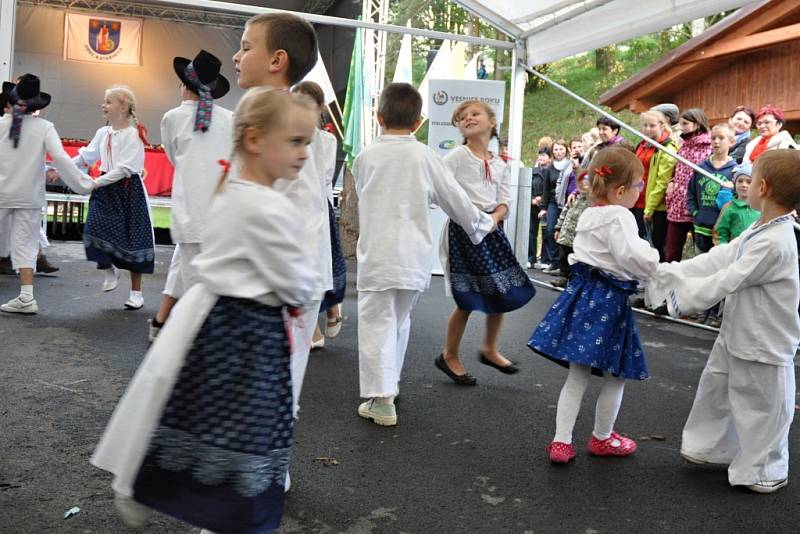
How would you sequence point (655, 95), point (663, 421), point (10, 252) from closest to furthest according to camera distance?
1. point (663, 421)
2. point (10, 252)
3. point (655, 95)

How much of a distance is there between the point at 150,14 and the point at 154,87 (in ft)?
4.99

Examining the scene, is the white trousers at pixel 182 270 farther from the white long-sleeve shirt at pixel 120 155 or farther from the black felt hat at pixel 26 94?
the black felt hat at pixel 26 94

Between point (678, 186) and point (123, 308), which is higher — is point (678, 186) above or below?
above

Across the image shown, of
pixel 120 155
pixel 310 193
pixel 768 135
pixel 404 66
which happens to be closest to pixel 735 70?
pixel 404 66

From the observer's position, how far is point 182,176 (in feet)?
14.2

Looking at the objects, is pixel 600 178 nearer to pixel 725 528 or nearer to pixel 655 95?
pixel 725 528

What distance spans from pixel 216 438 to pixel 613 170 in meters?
1.96

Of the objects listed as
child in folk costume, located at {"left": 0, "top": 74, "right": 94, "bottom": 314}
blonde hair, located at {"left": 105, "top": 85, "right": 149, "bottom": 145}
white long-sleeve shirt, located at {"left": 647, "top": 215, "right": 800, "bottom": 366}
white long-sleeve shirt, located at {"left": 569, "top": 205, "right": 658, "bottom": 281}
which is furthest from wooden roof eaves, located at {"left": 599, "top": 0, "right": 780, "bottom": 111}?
child in folk costume, located at {"left": 0, "top": 74, "right": 94, "bottom": 314}

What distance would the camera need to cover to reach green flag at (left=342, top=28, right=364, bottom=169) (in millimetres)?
11414

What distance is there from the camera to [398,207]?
3781mm

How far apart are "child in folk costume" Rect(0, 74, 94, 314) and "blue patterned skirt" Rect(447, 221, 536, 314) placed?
2.94m

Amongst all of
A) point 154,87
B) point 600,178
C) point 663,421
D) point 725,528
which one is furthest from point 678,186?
point 154,87

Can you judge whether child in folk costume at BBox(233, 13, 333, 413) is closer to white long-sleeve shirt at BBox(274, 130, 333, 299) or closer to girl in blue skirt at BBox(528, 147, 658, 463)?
white long-sleeve shirt at BBox(274, 130, 333, 299)

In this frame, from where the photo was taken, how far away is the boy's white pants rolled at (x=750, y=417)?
3197 millimetres
